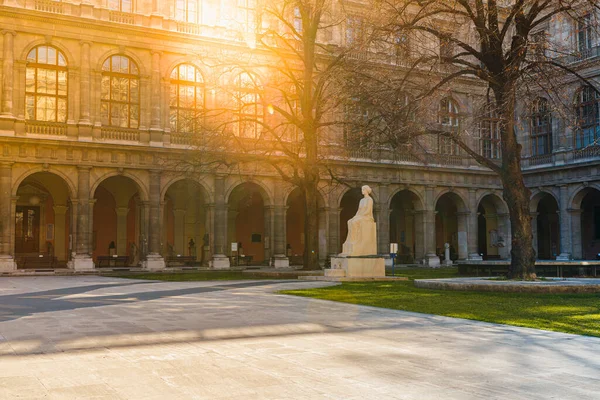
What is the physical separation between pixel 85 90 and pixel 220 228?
31.6 feet

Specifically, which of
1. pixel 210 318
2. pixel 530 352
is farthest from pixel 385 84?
pixel 530 352

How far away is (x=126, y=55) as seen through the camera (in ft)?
104

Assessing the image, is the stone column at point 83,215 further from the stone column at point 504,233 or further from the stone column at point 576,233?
the stone column at point 576,233

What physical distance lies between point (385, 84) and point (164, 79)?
61.4ft

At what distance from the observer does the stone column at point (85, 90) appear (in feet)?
99.7

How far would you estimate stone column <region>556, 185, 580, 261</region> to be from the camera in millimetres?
38062

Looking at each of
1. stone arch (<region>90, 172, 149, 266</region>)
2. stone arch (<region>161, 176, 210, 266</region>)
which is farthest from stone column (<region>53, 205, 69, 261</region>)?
stone arch (<region>161, 176, 210, 266</region>)

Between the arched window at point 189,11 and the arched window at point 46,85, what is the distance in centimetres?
662

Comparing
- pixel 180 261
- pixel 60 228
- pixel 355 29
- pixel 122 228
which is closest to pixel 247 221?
pixel 180 261

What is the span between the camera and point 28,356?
6.70m

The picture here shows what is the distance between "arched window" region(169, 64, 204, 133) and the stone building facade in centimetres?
12

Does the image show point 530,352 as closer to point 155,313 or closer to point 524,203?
point 155,313

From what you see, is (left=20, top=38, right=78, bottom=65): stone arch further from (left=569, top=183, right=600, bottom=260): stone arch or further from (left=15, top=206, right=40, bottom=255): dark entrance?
(left=569, top=183, right=600, bottom=260): stone arch

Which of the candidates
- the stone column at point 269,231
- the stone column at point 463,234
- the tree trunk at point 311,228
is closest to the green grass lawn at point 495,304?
the tree trunk at point 311,228
